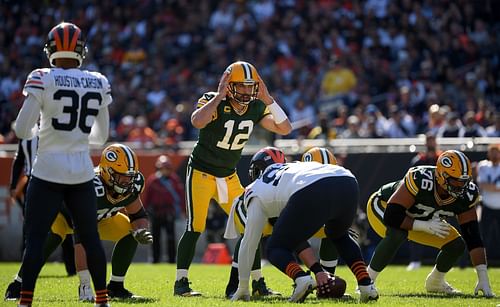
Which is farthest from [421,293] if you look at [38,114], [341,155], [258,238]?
[341,155]

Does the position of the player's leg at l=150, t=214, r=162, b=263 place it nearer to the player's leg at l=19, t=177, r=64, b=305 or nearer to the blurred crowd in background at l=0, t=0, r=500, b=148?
the blurred crowd in background at l=0, t=0, r=500, b=148

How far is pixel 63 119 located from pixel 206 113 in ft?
7.51

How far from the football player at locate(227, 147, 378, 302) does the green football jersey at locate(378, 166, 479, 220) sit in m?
1.25

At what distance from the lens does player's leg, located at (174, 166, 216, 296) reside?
27.2 ft

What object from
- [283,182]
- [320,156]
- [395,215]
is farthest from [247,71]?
[395,215]

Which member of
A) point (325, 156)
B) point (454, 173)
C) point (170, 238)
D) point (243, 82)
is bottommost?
point (170, 238)

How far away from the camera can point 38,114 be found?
6152 mm

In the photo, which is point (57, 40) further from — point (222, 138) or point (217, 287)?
point (217, 287)

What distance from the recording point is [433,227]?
8148 millimetres

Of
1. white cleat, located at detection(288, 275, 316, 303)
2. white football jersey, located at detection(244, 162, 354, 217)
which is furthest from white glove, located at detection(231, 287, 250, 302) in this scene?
white football jersey, located at detection(244, 162, 354, 217)

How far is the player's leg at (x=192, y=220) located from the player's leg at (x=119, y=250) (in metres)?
0.45

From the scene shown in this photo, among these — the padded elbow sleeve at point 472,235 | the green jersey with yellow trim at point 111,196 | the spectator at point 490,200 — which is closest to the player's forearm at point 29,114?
the green jersey with yellow trim at point 111,196

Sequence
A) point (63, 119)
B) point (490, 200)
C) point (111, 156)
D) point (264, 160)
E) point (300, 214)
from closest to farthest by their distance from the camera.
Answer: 1. point (63, 119)
2. point (300, 214)
3. point (264, 160)
4. point (111, 156)
5. point (490, 200)

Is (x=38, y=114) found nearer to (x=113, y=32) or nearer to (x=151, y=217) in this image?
(x=151, y=217)
